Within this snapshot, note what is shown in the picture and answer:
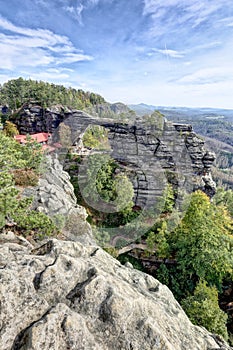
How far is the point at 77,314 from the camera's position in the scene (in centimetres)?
405

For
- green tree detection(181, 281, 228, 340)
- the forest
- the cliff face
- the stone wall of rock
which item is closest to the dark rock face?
the forest

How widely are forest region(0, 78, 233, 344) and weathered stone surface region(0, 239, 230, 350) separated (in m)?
5.31

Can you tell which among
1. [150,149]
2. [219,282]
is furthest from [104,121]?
[219,282]

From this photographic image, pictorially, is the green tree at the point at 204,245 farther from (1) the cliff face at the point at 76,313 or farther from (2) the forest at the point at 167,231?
(1) the cliff face at the point at 76,313

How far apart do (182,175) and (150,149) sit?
265 inches

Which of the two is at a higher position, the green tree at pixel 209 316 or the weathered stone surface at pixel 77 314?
the weathered stone surface at pixel 77 314

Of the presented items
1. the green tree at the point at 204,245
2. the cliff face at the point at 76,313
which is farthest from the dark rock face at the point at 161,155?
the cliff face at the point at 76,313

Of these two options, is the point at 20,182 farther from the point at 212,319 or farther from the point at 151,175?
the point at 151,175

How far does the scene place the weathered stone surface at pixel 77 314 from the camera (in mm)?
3633

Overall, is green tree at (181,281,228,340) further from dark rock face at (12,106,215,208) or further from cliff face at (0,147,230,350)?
dark rock face at (12,106,215,208)

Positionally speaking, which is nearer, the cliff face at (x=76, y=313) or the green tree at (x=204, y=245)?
the cliff face at (x=76, y=313)

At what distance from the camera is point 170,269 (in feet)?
66.8

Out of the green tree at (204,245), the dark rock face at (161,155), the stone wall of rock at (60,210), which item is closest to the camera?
the stone wall of rock at (60,210)

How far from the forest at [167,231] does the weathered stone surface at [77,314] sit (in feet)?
17.4
